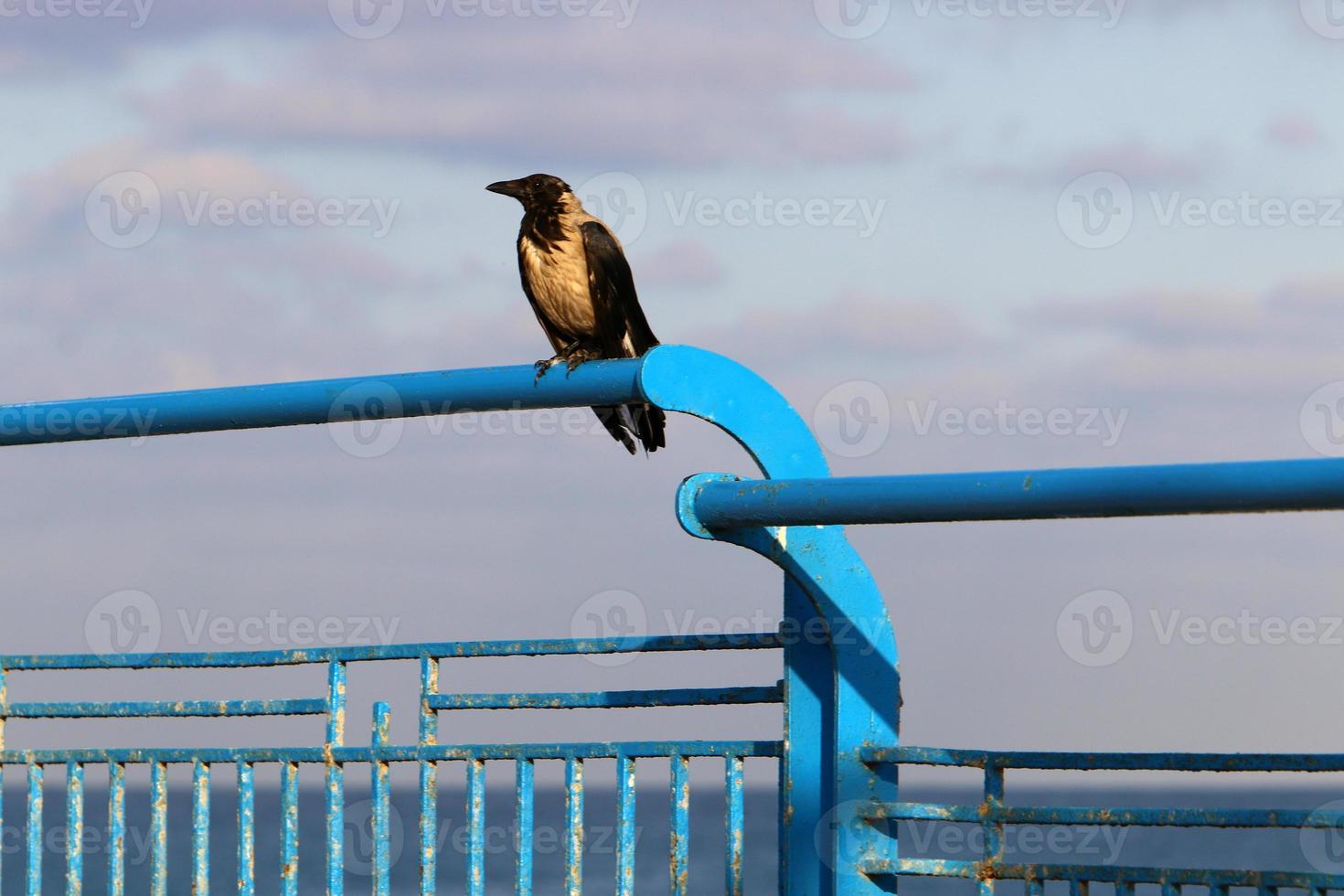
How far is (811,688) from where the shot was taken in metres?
3.35

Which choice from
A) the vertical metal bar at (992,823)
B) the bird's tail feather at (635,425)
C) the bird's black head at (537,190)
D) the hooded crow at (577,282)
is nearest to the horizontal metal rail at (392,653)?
the vertical metal bar at (992,823)

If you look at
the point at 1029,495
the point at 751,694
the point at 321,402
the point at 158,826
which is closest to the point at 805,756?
the point at 751,694

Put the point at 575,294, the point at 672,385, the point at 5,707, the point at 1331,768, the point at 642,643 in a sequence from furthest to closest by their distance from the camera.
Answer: the point at 575,294 → the point at 5,707 → the point at 642,643 → the point at 672,385 → the point at 1331,768

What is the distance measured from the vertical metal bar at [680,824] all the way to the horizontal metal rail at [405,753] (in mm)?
35

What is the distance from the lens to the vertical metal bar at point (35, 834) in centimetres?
420

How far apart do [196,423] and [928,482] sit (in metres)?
1.82

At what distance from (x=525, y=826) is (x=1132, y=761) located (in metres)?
1.27

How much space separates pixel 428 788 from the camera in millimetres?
3674

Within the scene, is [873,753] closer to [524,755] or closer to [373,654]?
[524,755]

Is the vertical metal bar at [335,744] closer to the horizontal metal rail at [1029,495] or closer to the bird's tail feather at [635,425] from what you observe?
the horizontal metal rail at [1029,495]

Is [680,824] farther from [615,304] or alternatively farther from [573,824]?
[615,304]

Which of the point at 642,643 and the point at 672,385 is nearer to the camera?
the point at 672,385

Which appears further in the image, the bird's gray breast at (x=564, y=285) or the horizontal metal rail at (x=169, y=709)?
the bird's gray breast at (x=564, y=285)

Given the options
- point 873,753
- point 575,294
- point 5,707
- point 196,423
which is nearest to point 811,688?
point 873,753
